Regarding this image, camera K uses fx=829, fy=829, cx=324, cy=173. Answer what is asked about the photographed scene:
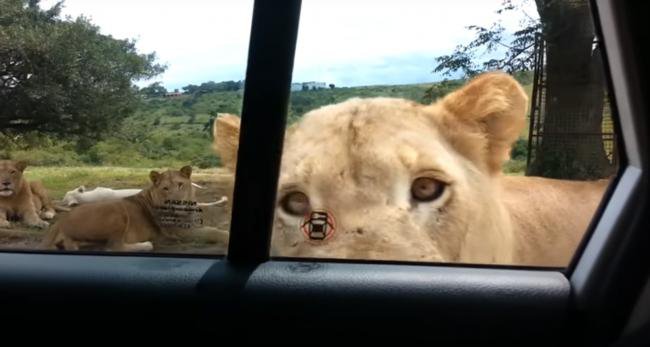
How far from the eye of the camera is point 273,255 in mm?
2250

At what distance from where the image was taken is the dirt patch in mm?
2246

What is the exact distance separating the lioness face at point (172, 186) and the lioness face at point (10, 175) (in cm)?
37

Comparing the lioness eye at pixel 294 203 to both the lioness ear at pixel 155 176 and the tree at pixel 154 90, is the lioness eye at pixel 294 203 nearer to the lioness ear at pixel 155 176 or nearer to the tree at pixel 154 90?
the lioness ear at pixel 155 176

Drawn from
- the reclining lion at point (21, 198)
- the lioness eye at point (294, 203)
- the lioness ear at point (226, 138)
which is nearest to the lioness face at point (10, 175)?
the reclining lion at point (21, 198)

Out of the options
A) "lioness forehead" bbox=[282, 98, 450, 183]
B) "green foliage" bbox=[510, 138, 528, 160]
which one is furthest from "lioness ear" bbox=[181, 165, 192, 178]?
"green foliage" bbox=[510, 138, 528, 160]

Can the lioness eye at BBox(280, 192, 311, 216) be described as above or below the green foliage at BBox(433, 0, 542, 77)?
below

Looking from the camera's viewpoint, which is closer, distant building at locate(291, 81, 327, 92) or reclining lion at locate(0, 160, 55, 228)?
distant building at locate(291, 81, 327, 92)

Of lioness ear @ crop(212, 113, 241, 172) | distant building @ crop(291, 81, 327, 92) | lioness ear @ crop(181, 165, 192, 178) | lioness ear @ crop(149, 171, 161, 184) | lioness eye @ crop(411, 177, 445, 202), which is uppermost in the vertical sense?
distant building @ crop(291, 81, 327, 92)

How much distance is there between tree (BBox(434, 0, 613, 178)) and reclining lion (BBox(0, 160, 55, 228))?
45.4 inches

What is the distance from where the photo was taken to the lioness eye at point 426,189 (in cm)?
225

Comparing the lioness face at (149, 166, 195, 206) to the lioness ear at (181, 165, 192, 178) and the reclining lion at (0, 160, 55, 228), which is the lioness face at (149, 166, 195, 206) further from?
the reclining lion at (0, 160, 55, 228)

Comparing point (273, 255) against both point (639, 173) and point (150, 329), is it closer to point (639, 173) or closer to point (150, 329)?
point (150, 329)

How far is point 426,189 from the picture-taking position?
2262mm

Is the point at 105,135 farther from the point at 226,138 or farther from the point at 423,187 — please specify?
the point at 423,187
